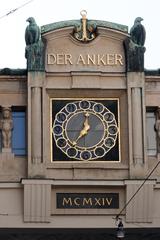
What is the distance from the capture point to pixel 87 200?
2969 cm

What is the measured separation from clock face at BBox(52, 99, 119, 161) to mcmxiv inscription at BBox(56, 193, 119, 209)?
118 cm

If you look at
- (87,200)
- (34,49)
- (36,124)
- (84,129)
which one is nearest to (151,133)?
(84,129)

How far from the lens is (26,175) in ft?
97.2

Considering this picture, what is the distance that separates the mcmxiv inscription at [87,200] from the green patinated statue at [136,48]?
4.09 metres

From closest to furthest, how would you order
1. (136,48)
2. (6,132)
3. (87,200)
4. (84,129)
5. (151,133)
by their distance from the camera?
(87,200) < (6,132) < (84,129) < (136,48) < (151,133)

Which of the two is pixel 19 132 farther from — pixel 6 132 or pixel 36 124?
pixel 36 124

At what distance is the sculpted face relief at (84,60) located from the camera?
100 ft

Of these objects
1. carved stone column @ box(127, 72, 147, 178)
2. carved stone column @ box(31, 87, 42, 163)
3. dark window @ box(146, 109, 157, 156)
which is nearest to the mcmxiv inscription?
carved stone column @ box(127, 72, 147, 178)

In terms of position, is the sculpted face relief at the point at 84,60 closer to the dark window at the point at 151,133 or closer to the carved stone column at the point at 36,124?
the carved stone column at the point at 36,124

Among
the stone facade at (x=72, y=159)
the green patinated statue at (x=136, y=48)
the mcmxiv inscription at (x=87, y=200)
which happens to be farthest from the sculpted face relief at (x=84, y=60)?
the mcmxiv inscription at (x=87, y=200)

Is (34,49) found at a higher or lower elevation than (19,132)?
higher

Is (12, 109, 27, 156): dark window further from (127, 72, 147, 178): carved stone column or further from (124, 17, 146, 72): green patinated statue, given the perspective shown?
(124, 17, 146, 72): green patinated statue

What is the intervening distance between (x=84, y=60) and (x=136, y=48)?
1692mm

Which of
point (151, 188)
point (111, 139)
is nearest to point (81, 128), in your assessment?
point (111, 139)
